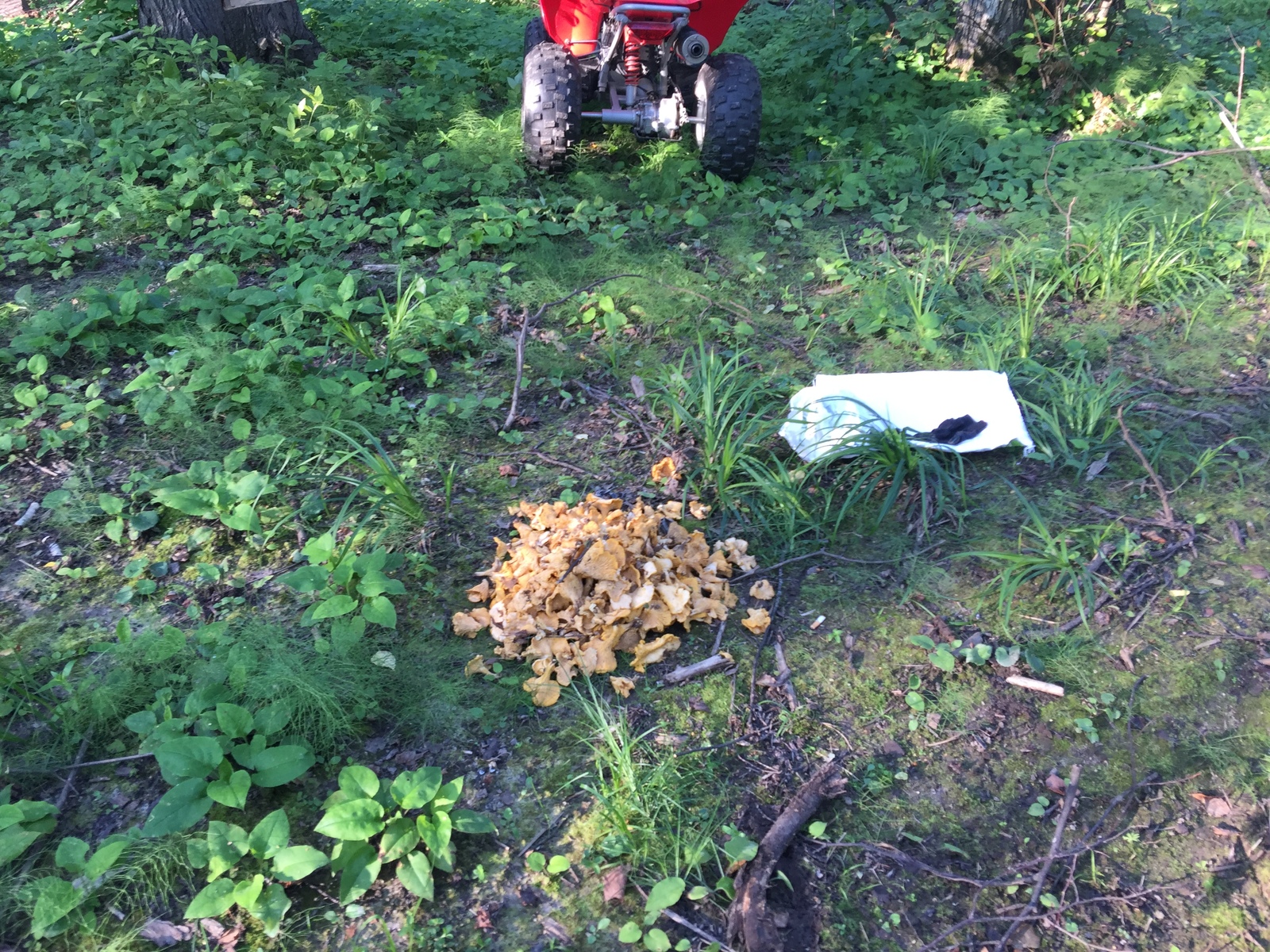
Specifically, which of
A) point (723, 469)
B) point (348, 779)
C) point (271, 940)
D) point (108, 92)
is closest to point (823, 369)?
point (723, 469)

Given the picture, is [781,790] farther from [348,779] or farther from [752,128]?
[752,128]

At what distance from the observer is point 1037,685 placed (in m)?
2.40

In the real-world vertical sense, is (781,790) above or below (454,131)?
below

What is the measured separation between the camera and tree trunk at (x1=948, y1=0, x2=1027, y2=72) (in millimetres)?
5461

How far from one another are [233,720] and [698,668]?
1208 mm

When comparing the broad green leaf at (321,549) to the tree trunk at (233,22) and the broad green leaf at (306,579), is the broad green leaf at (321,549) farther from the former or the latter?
the tree trunk at (233,22)

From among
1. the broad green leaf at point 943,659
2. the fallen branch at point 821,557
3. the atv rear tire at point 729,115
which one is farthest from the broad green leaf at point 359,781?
the atv rear tire at point 729,115

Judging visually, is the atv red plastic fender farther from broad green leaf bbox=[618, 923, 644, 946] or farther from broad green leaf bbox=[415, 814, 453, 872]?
broad green leaf bbox=[618, 923, 644, 946]

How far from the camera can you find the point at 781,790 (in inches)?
85.4

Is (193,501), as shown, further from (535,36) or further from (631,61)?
(535,36)

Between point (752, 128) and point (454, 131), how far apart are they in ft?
5.76

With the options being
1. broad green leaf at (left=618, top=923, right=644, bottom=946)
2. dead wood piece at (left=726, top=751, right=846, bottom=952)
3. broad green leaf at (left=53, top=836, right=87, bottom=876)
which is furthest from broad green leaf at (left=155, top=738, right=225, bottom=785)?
dead wood piece at (left=726, top=751, right=846, bottom=952)

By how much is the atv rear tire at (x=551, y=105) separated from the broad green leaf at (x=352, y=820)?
3.67 metres

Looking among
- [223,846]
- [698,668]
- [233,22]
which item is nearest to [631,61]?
[233,22]
